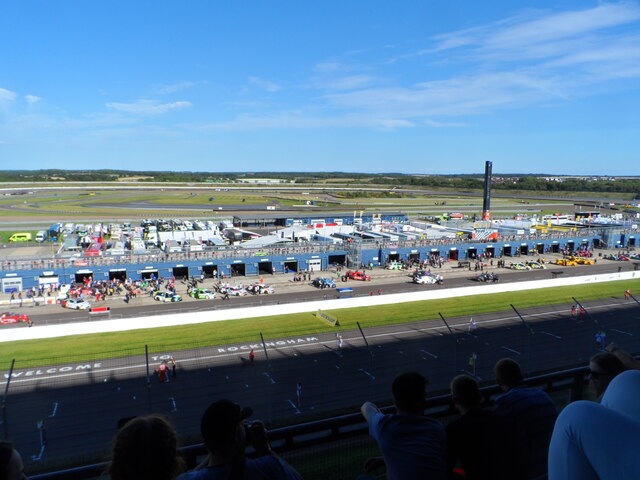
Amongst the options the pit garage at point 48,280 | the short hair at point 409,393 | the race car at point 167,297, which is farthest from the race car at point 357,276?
the short hair at point 409,393

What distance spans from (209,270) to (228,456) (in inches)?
1459

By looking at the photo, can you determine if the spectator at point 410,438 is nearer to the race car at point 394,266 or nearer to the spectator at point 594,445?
the spectator at point 594,445

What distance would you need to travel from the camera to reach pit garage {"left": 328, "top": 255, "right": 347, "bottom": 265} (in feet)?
139

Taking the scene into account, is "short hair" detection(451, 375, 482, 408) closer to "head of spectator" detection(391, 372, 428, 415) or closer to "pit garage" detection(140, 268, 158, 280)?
"head of spectator" detection(391, 372, 428, 415)

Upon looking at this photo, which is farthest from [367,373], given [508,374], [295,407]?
[508,374]

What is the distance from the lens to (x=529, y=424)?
10.4 ft

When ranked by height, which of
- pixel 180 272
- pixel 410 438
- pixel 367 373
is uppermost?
pixel 410 438

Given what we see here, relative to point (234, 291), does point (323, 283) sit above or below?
above

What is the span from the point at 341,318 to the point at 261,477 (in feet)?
67.9

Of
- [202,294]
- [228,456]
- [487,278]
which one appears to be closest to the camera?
[228,456]

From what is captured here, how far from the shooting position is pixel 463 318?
2238cm

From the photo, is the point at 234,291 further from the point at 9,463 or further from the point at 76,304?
the point at 9,463

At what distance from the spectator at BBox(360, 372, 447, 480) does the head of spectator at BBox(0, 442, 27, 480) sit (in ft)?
5.96

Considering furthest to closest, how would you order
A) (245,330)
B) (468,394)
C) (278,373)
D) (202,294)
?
1. (202,294)
2. (245,330)
3. (278,373)
4. (468,394)
